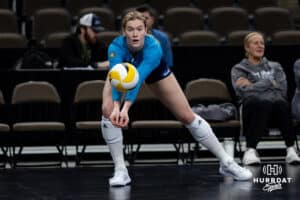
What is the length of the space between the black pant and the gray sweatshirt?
0.08 metres

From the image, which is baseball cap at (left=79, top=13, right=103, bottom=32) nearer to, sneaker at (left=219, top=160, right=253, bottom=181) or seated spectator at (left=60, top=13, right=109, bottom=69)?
seated spectator at (left=60, top=13, right=109, bottom=69)

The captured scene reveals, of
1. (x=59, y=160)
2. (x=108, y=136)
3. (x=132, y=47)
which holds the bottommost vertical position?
(x=59, y=160)

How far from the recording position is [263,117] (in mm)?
7871

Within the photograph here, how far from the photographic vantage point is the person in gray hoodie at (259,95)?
7.84 m

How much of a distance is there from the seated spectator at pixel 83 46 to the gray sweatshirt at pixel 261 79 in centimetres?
160

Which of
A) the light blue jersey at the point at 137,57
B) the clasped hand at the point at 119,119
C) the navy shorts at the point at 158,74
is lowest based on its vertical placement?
the clasped hand at the point at 119,119

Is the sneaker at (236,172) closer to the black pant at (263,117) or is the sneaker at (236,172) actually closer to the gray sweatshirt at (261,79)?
the black pant at (263,117)

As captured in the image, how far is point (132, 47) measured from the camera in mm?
5723

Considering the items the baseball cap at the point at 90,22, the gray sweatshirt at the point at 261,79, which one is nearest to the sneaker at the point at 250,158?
the gray sweatshirt at the point at 261,79

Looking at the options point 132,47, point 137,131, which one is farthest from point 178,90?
point 137,131

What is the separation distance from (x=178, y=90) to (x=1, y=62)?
419 centimetres

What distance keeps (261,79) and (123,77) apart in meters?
3.09

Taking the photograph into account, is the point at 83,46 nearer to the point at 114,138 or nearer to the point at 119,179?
the point at 114,138

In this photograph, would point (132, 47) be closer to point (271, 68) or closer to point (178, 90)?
point (178, 90)
